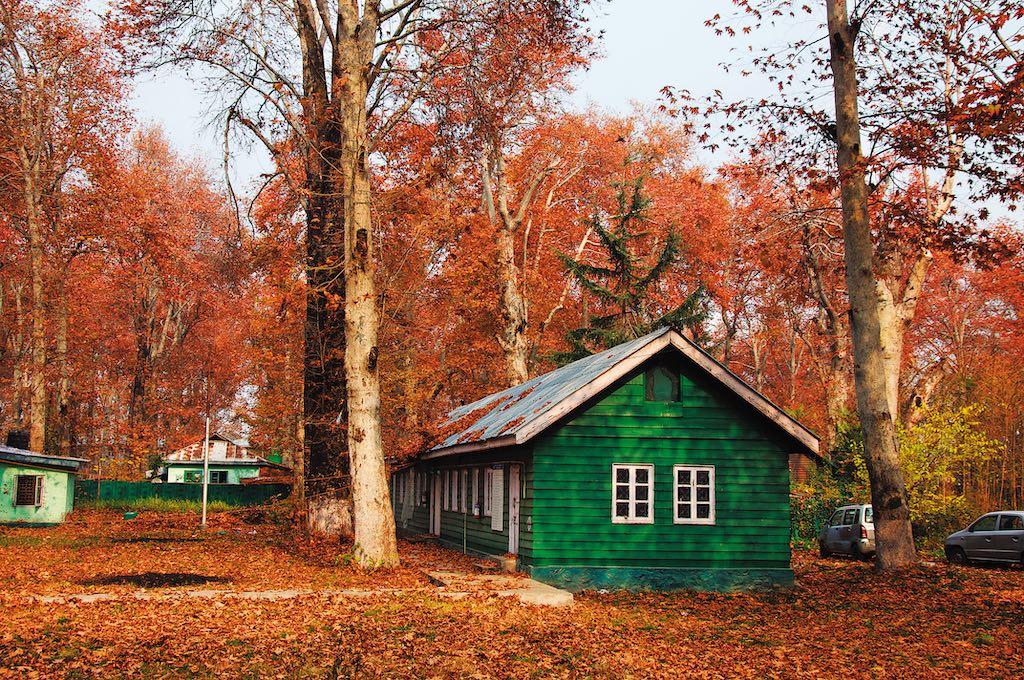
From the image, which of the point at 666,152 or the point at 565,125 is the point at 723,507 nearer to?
the point at 565,125

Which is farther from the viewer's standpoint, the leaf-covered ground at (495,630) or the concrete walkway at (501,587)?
the concrete walkway at (501,587)

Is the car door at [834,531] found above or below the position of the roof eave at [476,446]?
below

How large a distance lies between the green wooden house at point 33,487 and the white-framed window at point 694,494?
24.3m

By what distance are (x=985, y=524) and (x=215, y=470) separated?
5144 centimetres

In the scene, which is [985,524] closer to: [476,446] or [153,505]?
[476,446]

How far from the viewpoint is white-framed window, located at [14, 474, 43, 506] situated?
110 feet

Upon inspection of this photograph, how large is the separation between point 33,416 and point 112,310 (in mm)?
23399

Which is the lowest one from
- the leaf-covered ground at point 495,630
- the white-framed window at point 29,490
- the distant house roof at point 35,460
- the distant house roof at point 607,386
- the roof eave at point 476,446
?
the leaf-covered ground at point 495,630

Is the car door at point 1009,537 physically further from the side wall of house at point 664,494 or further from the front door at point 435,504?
the front door at point 435,504

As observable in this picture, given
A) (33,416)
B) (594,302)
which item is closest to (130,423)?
(33,416)

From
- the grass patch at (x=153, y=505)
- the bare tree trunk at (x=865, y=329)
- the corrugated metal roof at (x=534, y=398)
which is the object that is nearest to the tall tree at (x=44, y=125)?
the grass patch at (x=153, y=505)

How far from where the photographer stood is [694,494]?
64.3 feet

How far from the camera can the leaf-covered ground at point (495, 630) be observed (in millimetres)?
10977

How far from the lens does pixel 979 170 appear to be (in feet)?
69.2
